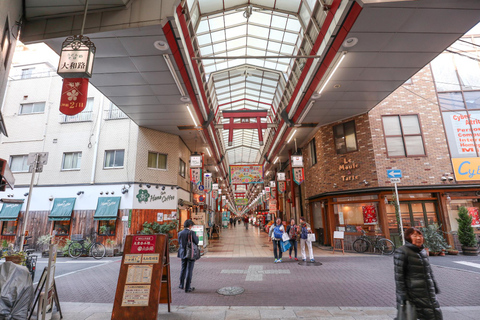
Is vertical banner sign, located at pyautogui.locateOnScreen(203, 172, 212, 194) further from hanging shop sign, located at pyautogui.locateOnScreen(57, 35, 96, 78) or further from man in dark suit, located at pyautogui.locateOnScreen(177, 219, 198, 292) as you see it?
hanging shop sign, located at pyautogui.locateOnScreen(57, 35, 96, 78)

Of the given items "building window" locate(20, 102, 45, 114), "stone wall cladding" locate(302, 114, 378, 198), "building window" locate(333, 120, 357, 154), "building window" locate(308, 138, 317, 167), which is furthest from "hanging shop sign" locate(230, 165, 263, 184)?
"building window" locate(20, 102, 45, 114)

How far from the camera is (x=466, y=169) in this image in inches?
464

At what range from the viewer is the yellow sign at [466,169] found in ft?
38.5

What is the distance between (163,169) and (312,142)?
9.87 m

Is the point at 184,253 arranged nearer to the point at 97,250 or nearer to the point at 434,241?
the point at 97,250

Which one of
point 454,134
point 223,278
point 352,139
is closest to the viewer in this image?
point 223,278

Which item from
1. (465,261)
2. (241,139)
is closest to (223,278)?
(465,261)

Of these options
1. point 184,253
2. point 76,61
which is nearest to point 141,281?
point 184,253

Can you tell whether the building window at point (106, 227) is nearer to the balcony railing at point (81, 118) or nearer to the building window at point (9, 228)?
the building window at point (9, 228)

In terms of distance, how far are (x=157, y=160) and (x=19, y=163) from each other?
8.33 meters

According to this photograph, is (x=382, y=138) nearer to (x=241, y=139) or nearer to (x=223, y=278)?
(x=223, y=278)

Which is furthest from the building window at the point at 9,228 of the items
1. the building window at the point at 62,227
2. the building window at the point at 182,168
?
the building window at the point at 182,168

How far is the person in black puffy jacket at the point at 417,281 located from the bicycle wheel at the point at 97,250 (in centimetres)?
1271

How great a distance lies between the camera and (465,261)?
947 cm
